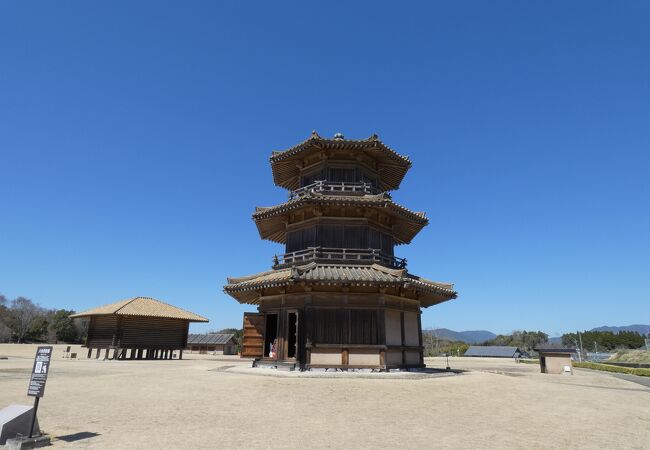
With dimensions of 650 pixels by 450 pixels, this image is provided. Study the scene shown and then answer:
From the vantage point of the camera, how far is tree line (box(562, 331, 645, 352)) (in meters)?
101

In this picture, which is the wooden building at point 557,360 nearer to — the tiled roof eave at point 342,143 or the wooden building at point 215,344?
the tiled roof eave at point 342,143

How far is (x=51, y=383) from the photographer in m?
15.2

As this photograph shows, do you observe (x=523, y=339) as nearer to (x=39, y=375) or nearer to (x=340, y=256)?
(x=340, y=256)

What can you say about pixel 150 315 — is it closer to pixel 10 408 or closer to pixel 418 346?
pixel 418 346

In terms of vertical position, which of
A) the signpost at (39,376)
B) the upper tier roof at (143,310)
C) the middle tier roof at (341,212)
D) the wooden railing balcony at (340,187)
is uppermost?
the wooden railing balcony at (340,187)

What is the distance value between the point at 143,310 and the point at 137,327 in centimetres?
175

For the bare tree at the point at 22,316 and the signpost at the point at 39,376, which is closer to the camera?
the signpost at the point at 39,376

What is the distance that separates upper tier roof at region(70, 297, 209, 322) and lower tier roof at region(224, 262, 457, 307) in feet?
67.0

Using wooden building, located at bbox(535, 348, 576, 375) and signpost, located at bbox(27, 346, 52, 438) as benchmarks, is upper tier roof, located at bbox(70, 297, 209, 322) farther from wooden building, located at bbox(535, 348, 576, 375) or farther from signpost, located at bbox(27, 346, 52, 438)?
wooden building, located at bbox(535, 348, 576, 375)

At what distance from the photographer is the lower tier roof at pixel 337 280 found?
17141 mm

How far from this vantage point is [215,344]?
2798 inches

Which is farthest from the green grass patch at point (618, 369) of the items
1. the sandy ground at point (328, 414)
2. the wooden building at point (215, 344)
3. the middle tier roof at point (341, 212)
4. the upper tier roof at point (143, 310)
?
the wooden building at point (215, 344)

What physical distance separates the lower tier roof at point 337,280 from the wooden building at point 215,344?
53515mm

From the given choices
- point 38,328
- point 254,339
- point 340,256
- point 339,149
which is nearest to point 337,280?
point 340,256
